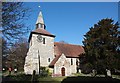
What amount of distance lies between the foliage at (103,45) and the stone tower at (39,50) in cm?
899

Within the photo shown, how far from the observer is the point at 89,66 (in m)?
27.7

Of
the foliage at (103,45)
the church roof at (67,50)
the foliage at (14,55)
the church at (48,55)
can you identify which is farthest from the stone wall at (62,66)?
the foliage at (14,55)

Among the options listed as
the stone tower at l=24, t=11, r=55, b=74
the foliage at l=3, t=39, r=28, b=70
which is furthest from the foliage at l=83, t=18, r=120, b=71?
the foliage at l=3, t=39, r=28, b=70

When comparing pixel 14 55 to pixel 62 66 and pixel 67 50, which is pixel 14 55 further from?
pixel 67 50

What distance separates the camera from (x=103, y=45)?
28.3m

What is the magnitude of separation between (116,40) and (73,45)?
15.9 metres

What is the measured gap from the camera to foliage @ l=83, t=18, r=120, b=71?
26.7m

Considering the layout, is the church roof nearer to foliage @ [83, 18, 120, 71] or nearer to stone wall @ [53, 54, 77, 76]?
stone wall @ [53, 54, 77, 76]

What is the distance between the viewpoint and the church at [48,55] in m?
34.8

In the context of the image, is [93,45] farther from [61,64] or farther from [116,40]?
[61,64]

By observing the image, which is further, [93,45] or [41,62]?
[41,62]

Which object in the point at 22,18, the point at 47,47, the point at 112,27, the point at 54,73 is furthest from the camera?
the point at 47,47

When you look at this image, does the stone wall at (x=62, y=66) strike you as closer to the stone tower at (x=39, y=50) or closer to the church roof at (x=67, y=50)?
the stone tower at (x=39, y=50)

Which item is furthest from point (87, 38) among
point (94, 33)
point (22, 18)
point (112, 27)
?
point (22, 18)
